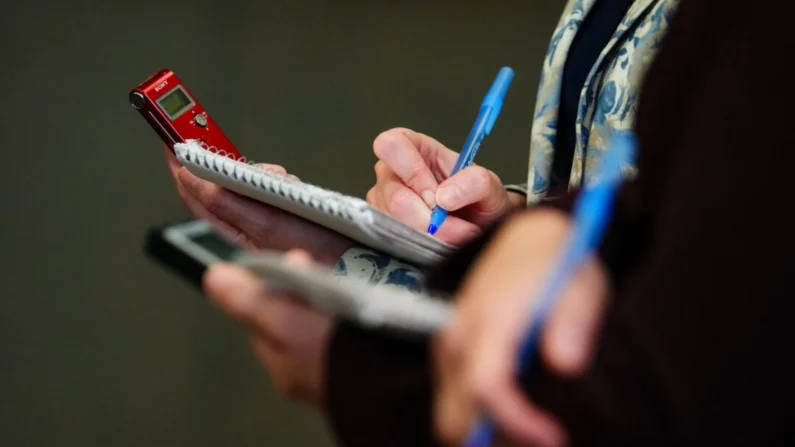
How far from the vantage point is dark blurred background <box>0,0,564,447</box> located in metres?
0.65

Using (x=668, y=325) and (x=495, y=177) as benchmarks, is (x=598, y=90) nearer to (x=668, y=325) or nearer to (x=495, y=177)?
(x=495, y=177)

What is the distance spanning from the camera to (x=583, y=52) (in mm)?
455

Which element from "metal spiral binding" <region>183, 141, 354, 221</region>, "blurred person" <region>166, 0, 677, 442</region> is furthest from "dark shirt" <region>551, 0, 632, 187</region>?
"metal spiral binding" <region>183, 141, 354, 221</region>

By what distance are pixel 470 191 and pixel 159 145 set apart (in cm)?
41

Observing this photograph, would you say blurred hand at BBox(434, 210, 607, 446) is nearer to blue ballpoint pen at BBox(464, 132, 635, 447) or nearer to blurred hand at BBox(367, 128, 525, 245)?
blue ballpoint pen at BBox(464, 132, 635, 447)

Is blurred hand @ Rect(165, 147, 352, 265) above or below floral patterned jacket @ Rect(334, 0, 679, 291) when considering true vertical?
above

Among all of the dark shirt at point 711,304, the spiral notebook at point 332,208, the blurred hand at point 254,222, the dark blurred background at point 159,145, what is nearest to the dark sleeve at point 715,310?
the dark shirt at point 711,304

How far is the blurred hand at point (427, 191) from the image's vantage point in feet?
1.44

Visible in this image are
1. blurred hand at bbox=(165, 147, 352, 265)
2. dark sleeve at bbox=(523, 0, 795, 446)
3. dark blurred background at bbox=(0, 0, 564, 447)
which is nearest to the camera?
dark sleeve at bbox=(523, 0, 795, 446)

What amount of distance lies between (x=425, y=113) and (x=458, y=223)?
1.21 ft

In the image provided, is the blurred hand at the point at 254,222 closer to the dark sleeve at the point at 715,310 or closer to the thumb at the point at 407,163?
the thumb at the point at 407,163

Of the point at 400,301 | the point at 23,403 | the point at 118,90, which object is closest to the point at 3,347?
the point at 23,403

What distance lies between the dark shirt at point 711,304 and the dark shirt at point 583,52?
10.6 inches

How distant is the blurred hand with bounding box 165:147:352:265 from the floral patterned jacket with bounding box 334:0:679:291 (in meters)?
0.02
